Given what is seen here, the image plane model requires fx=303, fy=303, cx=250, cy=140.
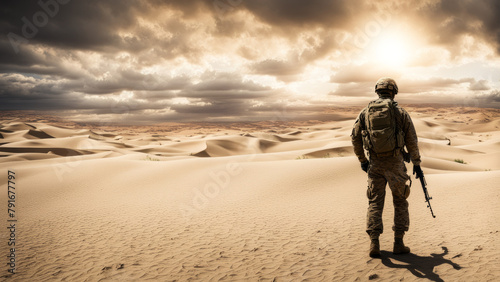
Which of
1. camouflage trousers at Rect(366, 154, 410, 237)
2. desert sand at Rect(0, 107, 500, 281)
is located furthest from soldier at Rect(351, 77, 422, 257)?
desert sand at Rect(0, 107, 500, 281)

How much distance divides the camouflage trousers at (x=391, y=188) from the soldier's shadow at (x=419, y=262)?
33 cm

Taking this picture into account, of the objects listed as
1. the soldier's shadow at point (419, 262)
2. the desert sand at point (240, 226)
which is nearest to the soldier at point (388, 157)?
the soldier's shadow at point (419, 262)

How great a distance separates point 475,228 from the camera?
15.3 ft

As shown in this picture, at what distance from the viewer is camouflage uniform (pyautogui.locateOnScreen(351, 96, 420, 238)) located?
381 cm

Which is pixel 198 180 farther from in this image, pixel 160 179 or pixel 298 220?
pixel 298 220

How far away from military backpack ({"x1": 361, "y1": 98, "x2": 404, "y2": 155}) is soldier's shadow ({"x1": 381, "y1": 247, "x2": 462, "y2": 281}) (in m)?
1.34

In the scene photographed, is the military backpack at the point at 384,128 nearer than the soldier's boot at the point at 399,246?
Yes

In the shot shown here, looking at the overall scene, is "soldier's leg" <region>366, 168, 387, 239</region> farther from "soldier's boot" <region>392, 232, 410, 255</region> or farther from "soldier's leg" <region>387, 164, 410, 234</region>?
"soldier's boot" <region>392, 232, 410, 255</region>

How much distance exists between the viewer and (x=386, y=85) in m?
4.04

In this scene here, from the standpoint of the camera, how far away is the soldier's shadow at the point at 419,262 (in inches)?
134

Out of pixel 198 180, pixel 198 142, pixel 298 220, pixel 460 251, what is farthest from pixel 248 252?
pixel 198 142

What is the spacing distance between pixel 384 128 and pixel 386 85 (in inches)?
25.5

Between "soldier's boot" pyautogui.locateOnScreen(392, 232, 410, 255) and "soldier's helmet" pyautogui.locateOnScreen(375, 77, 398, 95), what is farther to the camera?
"soldier's helmet" pyautogui.locateOnScreen(375, 77, 398, 95)

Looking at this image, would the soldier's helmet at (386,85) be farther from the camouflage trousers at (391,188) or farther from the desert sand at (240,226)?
the desert sand at (240,226)
